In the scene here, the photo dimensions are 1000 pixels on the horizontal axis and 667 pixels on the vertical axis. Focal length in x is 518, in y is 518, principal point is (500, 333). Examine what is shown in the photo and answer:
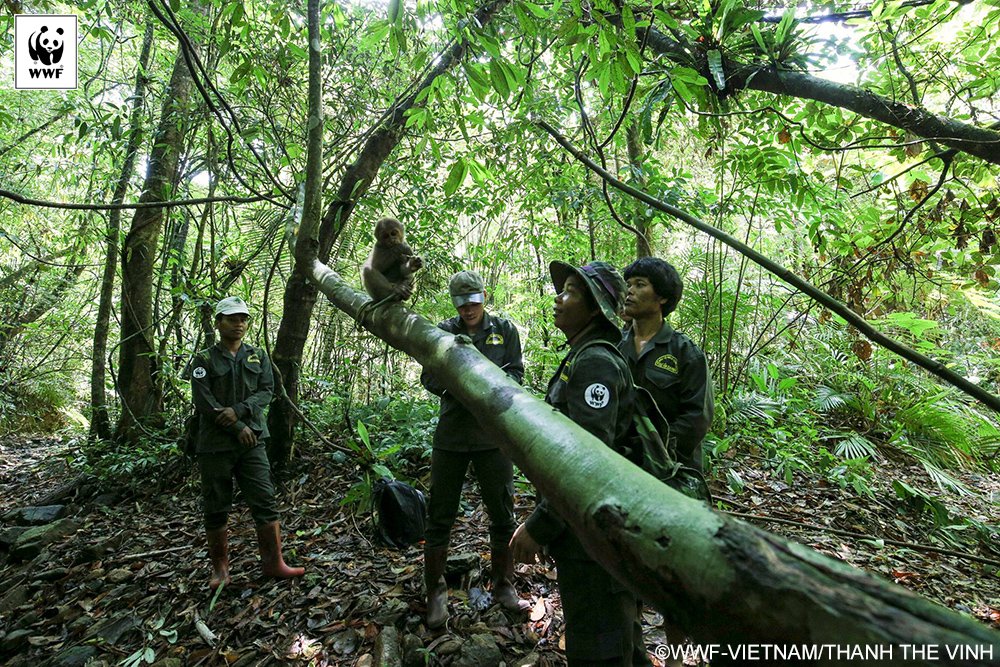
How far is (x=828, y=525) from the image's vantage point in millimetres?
4285

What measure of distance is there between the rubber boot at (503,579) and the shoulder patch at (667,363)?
5.15 ft

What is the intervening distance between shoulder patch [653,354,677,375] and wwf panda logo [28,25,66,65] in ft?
22.8

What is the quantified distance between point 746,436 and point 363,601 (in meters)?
4.15

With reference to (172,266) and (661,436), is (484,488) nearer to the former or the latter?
(661,436)

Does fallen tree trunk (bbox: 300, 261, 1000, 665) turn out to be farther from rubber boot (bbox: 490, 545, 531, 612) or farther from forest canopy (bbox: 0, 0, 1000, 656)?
rubber boot (bbox: 490, 545, 531, 612)

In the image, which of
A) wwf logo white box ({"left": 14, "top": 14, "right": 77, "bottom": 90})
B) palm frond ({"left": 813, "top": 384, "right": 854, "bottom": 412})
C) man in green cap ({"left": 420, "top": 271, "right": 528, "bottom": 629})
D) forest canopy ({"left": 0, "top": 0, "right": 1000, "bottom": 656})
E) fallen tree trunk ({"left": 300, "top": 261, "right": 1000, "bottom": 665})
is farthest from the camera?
palm frond ({"left": 813, "top": 384, "right": 854, "bottom": 412})

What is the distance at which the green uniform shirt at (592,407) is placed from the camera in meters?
1.86

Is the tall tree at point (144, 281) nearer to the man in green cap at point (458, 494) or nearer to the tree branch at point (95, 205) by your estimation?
the tree branch at point (95, 205)

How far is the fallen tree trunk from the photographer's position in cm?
69

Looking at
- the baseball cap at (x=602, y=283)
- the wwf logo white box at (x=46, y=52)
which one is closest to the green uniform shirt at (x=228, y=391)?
the baseball cap at (x=602, y=283)

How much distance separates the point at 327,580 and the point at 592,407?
3019 millimetres

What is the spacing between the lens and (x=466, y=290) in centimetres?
369

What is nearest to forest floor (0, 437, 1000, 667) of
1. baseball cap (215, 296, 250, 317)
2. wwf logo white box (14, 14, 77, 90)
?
baseball cap (215, 296, 250, 317)

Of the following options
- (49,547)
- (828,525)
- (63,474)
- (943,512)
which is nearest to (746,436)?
(828,525)
